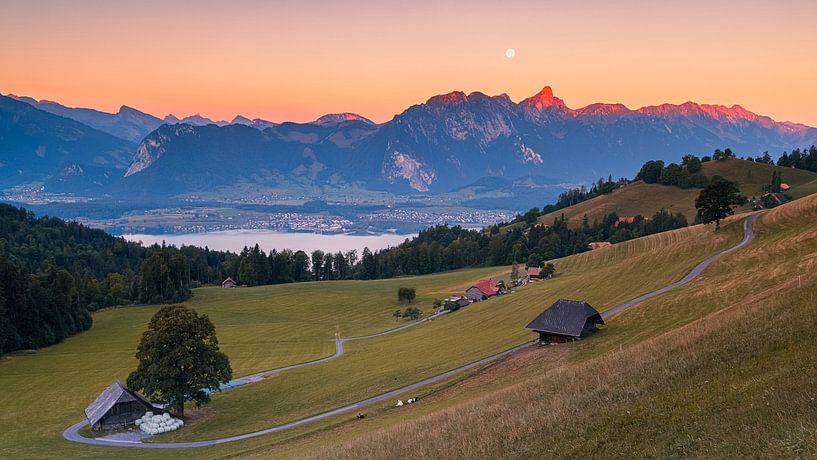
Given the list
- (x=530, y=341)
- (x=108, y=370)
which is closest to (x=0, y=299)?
(x=108, y=370)

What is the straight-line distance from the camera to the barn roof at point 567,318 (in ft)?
159

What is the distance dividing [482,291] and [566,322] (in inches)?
2367

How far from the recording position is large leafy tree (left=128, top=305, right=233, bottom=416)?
5169cm

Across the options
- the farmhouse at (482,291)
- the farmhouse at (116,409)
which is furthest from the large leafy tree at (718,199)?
the farmhouse at (116,409)

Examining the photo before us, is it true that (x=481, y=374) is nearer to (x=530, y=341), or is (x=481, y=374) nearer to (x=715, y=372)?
(x=530, y=341)

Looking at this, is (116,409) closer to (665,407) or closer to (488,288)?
(665,407)

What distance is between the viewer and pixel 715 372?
22359 millimetres

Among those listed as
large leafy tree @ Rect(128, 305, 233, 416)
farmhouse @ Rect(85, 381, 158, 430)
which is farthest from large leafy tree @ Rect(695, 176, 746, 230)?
farmhouse @ Rect(85, 381, 158, 430)

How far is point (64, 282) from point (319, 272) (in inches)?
3320

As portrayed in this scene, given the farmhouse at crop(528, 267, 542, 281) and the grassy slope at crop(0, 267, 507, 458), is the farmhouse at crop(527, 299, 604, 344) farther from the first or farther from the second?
the farmhouse at crop(528, 267, 542, 281)

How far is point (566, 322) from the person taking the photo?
4925 centimetres

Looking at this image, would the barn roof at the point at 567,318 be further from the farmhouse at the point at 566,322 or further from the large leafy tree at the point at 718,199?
the large leafy tree at the point at 718,199

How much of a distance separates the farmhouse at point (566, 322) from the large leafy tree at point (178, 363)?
29970 mm

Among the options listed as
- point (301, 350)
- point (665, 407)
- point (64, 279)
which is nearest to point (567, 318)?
point (665, 407)
